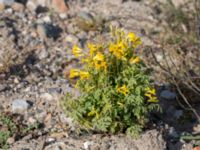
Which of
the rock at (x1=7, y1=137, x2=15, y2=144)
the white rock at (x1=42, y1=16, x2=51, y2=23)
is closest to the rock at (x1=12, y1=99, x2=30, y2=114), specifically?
the rock at (x1=7, y1=137, x2=15, y2=144)

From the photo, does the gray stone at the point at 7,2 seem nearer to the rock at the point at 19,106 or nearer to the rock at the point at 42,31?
the rock at the point at 42,31

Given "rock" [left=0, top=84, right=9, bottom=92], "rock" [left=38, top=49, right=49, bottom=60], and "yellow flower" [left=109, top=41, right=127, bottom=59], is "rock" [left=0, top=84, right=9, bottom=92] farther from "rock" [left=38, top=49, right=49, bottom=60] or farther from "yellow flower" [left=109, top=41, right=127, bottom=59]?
"yellow flower" [left=109, top=41, right=127, bottom=59]

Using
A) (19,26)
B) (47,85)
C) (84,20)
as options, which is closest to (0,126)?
(47,85)

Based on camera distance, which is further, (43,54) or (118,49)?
(43,54)

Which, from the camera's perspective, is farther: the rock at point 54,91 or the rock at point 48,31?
the rock at point 48,31

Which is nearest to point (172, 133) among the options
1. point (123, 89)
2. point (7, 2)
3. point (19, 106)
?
point (123, 89)

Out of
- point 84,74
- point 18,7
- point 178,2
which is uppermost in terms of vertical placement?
point 178,2

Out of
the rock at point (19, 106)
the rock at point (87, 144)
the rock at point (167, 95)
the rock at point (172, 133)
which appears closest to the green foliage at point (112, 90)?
the rock at point (87, 144)

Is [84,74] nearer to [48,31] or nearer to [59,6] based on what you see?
[48,31]
